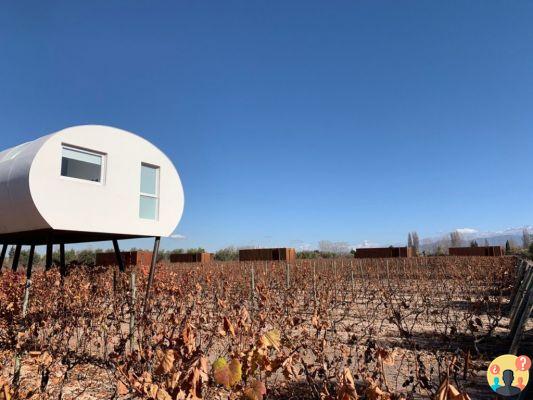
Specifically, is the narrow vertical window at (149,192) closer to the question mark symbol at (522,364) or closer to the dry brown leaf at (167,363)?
the dry brown leaf at (167,363)

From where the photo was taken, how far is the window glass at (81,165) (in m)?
9.02

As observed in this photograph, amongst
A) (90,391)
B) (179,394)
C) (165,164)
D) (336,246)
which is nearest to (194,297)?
(90,391)

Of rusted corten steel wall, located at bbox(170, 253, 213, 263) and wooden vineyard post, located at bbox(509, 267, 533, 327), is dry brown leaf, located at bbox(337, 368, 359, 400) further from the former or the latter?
rusted corten steel wall, located at bbox(170, 253, 213, 263)

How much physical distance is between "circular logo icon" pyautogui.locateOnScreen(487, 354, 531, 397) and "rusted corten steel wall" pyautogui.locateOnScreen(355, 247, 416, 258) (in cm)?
3682

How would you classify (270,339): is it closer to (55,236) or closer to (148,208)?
(148,208)

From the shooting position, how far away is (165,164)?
11.1 meters

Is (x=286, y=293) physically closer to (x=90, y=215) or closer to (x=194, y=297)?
(x=194, y=297)

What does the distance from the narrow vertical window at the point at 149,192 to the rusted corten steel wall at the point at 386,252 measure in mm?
30160

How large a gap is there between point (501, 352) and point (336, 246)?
236 ft

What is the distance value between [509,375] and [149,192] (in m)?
9.92

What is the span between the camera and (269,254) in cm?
3891

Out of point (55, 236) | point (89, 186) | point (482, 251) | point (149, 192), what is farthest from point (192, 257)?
point (89, 186)

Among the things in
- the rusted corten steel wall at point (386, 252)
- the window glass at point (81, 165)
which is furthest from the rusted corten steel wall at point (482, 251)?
the window glass at point (81, 165)

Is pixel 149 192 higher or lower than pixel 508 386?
higher
